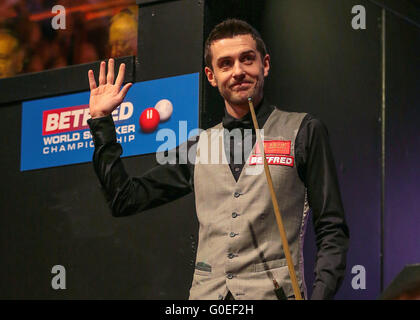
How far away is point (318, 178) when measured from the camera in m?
2.25

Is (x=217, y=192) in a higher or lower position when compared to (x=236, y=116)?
lower

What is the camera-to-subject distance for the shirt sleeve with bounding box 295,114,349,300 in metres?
2.09

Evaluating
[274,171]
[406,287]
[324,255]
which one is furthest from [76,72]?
[406,287]

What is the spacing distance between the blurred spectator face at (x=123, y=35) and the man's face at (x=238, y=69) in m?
1.25

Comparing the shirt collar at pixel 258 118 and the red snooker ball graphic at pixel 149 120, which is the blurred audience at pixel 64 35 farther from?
the shirt collar at pixel 258 118

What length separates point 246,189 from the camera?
7.59 feet

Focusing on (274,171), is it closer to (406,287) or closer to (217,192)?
(217,192)

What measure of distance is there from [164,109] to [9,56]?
127 centimetres

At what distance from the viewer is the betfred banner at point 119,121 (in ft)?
10.6

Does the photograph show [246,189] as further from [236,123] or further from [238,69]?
[238,69]

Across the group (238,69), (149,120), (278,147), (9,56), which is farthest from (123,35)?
(278,147)

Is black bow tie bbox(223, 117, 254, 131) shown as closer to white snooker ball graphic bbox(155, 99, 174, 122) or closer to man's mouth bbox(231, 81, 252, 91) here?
man's mouth bbox(231, 81, 252, 91)
